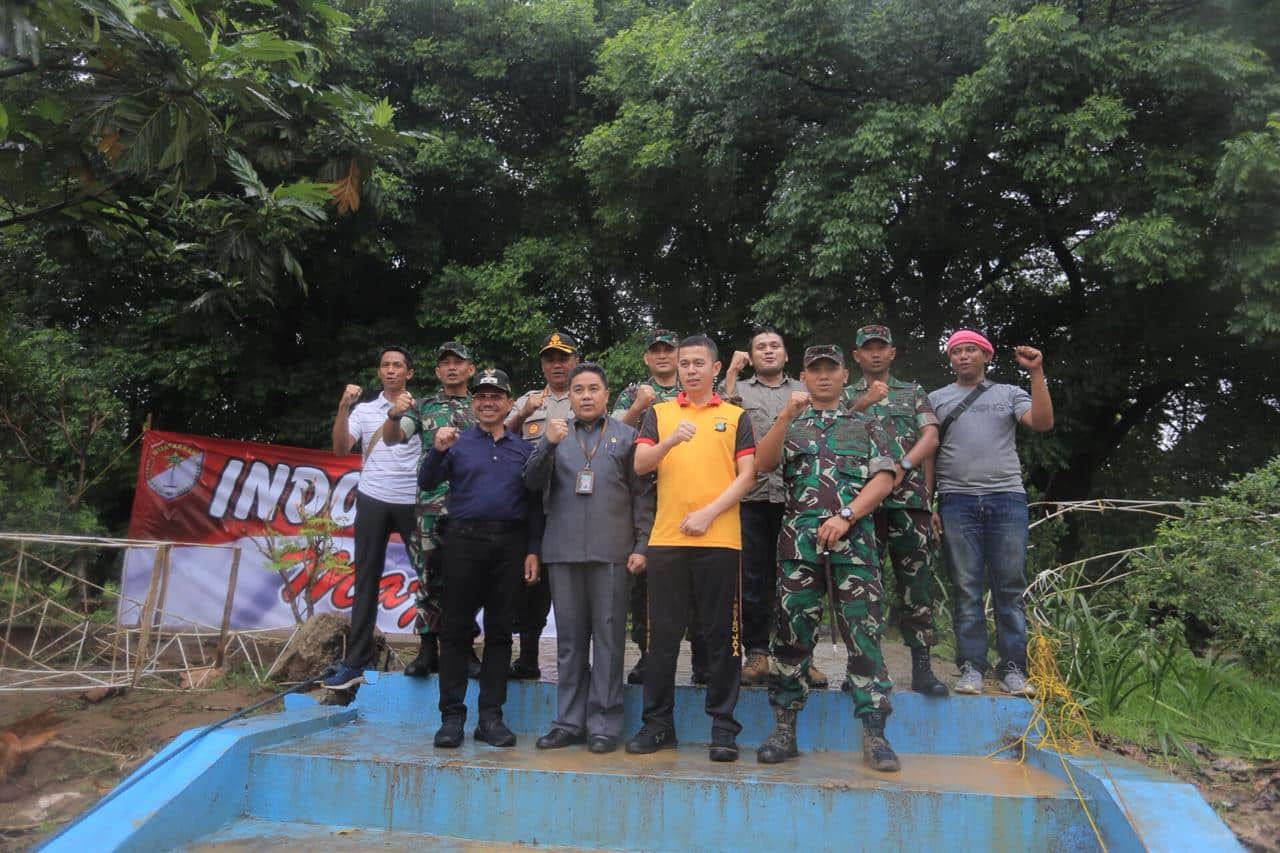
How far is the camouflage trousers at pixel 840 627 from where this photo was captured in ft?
12.4

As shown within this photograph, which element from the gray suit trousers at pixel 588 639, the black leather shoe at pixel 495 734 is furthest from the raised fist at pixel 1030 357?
the black leather shoe at pixel 495 734

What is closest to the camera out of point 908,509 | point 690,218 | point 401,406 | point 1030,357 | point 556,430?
point 556,430

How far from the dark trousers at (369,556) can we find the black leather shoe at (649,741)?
1.62 meters

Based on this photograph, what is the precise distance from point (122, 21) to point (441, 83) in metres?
10.6

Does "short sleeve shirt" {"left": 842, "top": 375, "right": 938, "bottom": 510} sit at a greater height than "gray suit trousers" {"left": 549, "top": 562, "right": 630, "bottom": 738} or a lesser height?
greater

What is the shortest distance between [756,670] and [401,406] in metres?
2.27

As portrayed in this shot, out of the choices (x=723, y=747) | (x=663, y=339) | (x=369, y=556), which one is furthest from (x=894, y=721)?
(x=369, y=556)

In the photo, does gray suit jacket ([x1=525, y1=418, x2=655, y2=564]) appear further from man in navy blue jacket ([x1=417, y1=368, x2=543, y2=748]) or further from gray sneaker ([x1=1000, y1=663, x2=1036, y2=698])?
gray sneaker ([x1=1000, y1=663, x2=1036, y2=698])

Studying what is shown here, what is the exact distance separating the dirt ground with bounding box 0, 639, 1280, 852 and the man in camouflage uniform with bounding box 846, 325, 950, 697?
691mm

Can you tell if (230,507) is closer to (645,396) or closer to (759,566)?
(645,396)

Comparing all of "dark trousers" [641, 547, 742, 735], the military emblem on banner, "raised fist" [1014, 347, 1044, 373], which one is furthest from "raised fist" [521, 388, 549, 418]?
the military emblem on banner

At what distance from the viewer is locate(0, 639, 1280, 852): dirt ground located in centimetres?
357

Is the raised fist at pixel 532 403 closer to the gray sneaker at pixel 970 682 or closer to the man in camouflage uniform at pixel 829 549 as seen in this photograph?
the man in camouflage uniform at pixel 829 549

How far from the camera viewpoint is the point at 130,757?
15.3 feet
